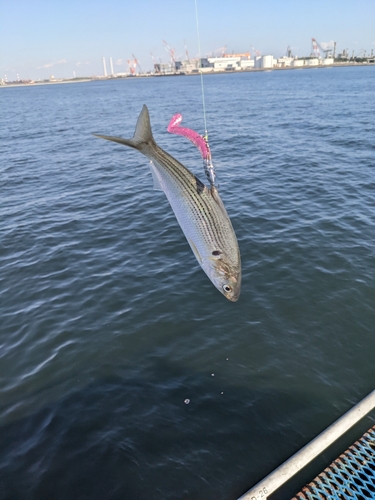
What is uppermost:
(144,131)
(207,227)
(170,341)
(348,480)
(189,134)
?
(144,131)

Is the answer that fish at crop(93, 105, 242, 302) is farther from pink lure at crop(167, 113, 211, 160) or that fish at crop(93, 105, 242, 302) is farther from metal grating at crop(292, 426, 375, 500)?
metal grating at crop(292, 426, 375, 500)

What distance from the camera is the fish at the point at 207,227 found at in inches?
144

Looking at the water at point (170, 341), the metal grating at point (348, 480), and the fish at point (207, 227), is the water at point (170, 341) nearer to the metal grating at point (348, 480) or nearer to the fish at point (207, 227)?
the metal grating at point (348, 480)

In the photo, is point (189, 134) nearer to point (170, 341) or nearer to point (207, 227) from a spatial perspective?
point (207, 227)

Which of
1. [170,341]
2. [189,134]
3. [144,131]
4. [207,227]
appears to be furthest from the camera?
[170,341]

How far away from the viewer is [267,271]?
41.9ft

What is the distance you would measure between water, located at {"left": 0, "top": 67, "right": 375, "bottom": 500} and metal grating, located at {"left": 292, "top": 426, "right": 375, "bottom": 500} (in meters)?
1.86

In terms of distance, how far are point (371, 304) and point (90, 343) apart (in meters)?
8.64

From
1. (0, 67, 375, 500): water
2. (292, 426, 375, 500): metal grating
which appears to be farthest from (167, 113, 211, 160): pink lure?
(0, 67, 375, 500): water

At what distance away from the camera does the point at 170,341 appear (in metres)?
9.97

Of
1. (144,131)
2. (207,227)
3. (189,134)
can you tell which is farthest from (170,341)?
(207,227)

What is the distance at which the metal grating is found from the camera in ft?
16.5

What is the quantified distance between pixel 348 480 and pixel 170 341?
5.62 m

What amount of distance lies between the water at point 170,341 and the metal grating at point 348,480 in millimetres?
1863
